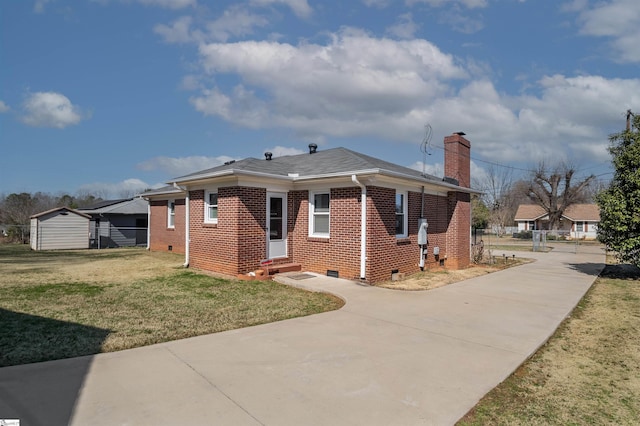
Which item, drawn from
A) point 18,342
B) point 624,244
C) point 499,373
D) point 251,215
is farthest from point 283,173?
point 624,244

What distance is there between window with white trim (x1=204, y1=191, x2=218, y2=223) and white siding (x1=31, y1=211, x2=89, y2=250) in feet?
46.8

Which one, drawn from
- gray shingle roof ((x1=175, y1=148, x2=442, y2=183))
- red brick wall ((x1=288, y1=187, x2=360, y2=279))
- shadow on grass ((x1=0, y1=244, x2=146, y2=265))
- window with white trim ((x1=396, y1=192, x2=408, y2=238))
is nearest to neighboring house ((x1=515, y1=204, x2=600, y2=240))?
window with white trim ((x1=396, y1=192, x2=408, y2=238))

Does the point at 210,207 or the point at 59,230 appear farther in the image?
the point at 59,230

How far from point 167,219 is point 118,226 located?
269 inches

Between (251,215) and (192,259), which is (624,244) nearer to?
(251,215)

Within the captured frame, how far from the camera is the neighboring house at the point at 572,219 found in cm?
4962

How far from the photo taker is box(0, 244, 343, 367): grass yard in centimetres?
502

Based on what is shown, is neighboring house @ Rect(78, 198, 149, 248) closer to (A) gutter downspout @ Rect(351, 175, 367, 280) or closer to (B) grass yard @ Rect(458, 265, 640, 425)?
(A) gutter downspout @ Rect(351, 175, 367, 280)

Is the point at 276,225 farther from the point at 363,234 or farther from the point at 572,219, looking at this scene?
the point at 572,219

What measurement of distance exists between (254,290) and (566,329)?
6.32 m

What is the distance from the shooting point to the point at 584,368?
4609mm

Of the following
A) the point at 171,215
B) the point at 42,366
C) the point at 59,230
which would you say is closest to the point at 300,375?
the point at 42,366

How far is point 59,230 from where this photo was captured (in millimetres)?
20969

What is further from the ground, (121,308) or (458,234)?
(458,234)
